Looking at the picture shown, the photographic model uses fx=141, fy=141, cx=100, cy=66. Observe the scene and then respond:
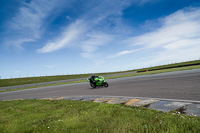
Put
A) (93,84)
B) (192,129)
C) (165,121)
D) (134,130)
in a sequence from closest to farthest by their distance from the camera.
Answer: (192,129) < (134,130) < (165,121) < (93,84)

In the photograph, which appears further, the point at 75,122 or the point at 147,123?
the point at 75,122

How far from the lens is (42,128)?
355 centimetres

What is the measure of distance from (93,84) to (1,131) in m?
11.0

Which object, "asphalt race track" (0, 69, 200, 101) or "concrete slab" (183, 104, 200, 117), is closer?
"concrete slab" (183, 104, 200, 117)

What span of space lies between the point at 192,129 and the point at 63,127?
2796mm

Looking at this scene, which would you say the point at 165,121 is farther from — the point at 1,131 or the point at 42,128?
the point at 1,131

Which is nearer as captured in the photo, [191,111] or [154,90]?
[191,111]

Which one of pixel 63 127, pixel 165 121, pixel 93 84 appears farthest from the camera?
pixel 93 84

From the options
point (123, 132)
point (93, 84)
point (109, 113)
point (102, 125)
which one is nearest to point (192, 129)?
point (123, 132)

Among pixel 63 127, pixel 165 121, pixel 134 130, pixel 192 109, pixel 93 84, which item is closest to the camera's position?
pixel 134 130

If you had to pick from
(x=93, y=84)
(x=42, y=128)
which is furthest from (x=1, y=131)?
(x=93, y=84)

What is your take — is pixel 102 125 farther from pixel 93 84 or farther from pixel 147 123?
pixel 93 84

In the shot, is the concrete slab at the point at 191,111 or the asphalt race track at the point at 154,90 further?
the asphalt race track at the point at 154,90

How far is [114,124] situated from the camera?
3336mm
